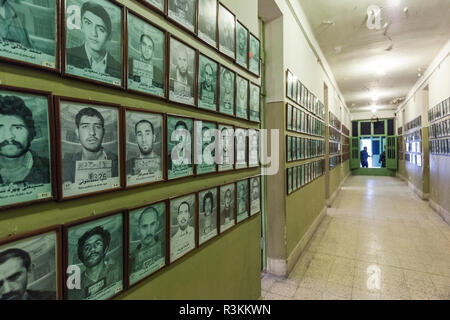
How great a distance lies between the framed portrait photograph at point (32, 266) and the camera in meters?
0.71

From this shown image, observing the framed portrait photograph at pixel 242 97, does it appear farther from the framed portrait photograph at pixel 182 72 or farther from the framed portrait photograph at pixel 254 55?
the framed portrait photograph at pixel 182 72

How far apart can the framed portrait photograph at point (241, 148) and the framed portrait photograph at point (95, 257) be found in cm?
112

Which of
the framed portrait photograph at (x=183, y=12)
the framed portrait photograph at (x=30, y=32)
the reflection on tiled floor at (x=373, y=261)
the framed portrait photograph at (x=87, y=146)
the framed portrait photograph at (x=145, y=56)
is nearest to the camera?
the framed portrait photograph at (x=30, y=32)

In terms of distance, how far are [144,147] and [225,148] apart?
77 centimetres

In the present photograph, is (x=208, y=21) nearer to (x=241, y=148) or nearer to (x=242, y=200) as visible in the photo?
(x=241, y=148)

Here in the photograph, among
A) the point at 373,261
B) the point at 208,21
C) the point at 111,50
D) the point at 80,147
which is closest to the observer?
the point at 80,147

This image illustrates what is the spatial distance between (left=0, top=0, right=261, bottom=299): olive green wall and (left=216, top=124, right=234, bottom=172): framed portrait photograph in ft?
0.18

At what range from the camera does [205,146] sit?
162cm

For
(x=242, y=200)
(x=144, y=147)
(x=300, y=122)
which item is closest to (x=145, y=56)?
(x=144, y=147)

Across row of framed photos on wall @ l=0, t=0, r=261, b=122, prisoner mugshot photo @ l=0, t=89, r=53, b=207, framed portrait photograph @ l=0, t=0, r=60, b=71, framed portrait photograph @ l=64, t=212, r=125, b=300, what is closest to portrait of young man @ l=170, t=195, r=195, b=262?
framed portrait photograph @ l=64, t=212, r=125, b=300

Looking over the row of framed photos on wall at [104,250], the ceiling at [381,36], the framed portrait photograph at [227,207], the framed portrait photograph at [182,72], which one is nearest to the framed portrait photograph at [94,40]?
the framed portrait photograph at [182,72]

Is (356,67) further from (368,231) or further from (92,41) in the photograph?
(92,41)

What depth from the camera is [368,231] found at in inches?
192
